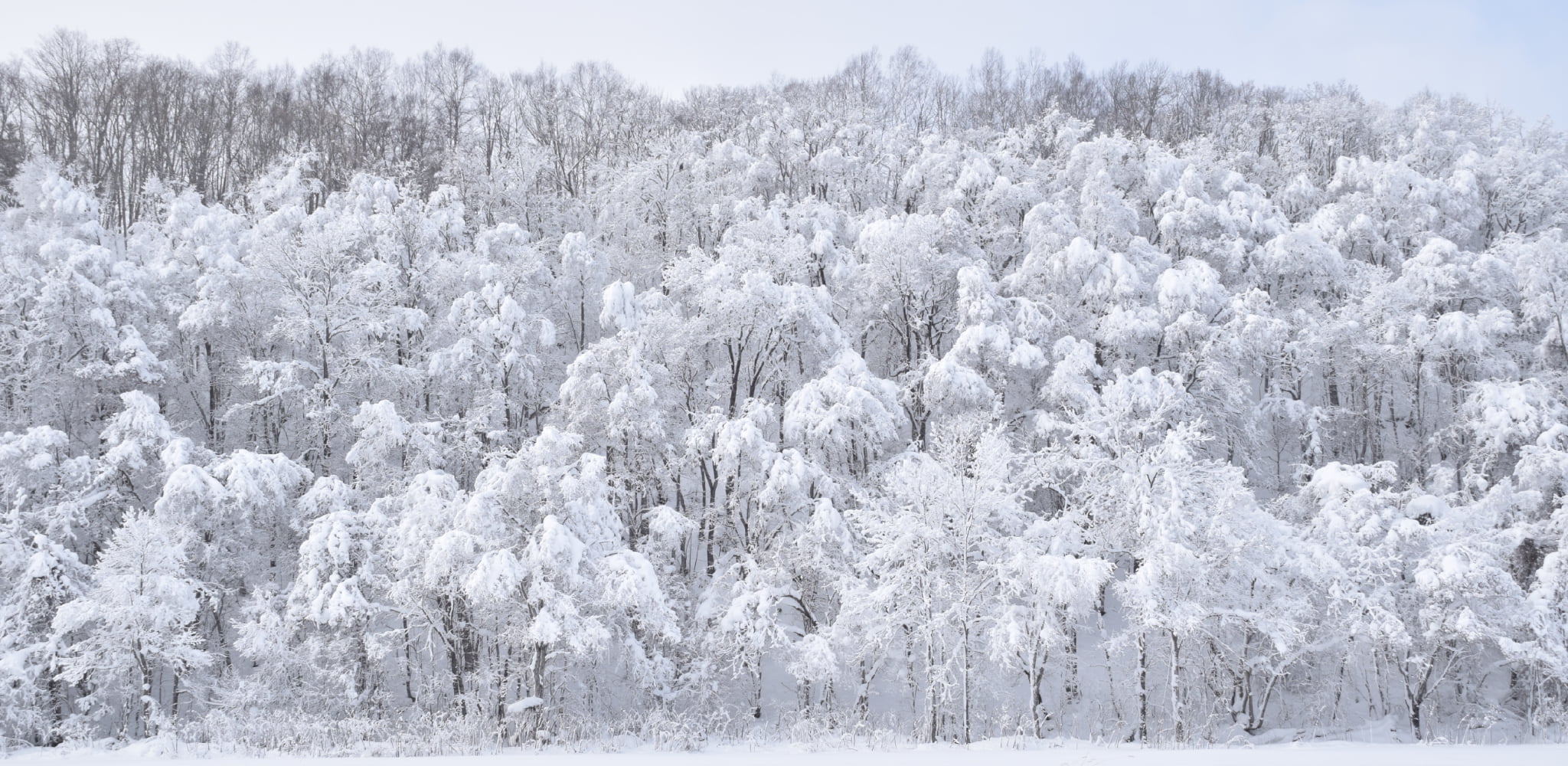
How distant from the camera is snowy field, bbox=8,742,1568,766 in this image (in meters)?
7.72

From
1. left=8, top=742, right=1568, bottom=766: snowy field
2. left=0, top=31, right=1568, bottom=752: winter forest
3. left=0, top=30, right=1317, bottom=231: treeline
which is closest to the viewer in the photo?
left=8, top=742, right=1568, bottom=766: snowy field

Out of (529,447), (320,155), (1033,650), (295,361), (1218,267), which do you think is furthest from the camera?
(320,155)

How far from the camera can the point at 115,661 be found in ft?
63.2

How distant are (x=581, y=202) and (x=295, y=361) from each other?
17515 millimetres

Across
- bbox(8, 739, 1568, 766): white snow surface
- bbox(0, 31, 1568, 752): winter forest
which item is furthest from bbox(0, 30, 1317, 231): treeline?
bbox(8, 739, 1568, 766): white snow surface

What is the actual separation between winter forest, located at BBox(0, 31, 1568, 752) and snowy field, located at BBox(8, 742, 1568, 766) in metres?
3.55

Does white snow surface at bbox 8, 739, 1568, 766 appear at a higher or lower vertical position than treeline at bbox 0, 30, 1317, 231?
lower

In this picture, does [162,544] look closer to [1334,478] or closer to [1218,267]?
[1334,478]

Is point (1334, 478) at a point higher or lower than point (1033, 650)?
higher

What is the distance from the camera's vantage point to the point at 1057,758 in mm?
8359

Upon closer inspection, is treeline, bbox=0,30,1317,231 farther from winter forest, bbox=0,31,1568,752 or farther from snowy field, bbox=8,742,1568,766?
snowy field, bbox=8,742,1568,766

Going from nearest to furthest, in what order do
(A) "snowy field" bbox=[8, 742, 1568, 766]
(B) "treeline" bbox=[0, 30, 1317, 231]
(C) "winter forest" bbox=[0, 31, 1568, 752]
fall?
(A) "snowy field" bbox=[8, 742, 1568, 766] < (C) "winter forest" bbox=[0, 31, 1568, 752] < (B) "treeline" bbox=[0, 30, 1317, 231]

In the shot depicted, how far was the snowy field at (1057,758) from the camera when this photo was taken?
772 centimetres

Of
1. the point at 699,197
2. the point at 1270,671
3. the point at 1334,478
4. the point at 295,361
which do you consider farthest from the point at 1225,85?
the point at 295,361
